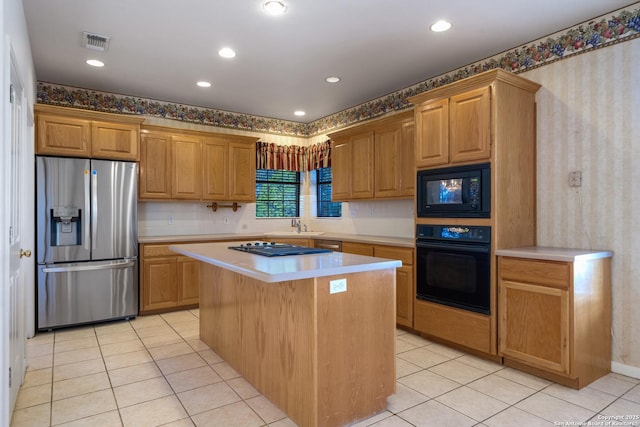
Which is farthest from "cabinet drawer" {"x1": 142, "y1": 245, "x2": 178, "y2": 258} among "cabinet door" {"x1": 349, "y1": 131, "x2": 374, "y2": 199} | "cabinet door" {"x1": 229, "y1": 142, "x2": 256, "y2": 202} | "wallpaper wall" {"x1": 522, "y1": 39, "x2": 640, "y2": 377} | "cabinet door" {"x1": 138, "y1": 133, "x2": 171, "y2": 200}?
"wallpaper wall" {"x1": 522, "y1": 39, "x2": 640, "y2": 377}

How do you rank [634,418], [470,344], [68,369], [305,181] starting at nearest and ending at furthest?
[634,418] < [68,369] < [470,344] < [305,181]

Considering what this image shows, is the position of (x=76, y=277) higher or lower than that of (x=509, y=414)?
higher

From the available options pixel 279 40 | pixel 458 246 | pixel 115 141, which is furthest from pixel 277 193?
pixel 458 246

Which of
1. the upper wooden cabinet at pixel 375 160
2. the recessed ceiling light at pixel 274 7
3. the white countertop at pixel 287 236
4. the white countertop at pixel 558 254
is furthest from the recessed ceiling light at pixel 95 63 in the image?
the white countertop at pixel 558 254

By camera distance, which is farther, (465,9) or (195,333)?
(195,333)

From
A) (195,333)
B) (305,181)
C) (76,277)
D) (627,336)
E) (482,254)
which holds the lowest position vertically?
(195,333)

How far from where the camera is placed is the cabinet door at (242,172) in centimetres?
543

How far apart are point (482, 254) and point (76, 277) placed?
4.06m

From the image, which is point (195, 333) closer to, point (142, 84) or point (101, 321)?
point (101, 321)

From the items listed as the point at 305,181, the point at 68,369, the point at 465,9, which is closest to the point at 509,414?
the point at 465,9

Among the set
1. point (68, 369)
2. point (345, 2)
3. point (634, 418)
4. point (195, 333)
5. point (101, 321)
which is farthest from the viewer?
point (101, 321)

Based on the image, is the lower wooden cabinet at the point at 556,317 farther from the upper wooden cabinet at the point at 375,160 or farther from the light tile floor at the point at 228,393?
the upper wooden cabinet at the point at 375,160

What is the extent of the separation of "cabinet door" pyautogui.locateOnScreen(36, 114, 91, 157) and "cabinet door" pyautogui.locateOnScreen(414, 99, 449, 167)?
3536mm

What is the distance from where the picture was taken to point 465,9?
287cm
